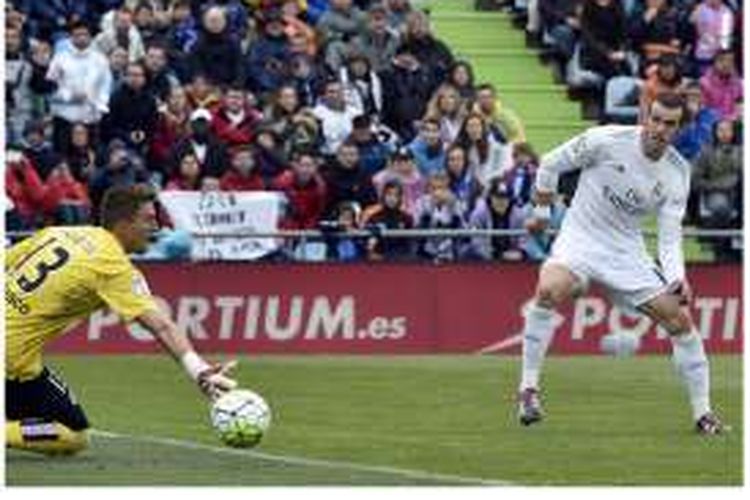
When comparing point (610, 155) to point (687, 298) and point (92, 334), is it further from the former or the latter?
point (92, 334)

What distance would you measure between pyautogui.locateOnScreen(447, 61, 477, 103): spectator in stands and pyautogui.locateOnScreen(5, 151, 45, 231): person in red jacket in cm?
498

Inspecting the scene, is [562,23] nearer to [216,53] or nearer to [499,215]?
[216,53]

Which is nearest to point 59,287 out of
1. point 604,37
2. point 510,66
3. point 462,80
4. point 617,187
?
Answer: point 617,187

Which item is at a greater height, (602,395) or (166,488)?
(166,488)

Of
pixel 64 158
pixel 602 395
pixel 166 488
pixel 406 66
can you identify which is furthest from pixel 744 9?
pixel 166 488

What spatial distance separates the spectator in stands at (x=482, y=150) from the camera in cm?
2788

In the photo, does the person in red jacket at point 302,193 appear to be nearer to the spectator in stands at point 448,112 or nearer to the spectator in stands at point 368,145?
the spectator in stands at point 368,145

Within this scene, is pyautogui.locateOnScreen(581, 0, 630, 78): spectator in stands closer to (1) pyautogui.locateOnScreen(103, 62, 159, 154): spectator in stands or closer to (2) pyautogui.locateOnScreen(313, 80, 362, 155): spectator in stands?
(2) pyautogui.locateOnScreen(313, 80, 362, 155): spectator in stands

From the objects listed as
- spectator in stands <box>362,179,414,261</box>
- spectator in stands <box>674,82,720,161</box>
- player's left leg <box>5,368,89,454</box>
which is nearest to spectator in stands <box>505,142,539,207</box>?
spectator in stands <box>362,179,414,261</box>

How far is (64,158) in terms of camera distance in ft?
87.3

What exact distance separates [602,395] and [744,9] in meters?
11.6

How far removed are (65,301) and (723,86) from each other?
672 inches

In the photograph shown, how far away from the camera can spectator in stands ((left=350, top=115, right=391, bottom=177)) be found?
90.7ft

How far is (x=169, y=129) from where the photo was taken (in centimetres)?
2744
